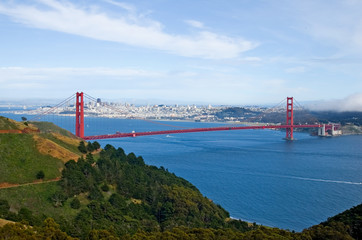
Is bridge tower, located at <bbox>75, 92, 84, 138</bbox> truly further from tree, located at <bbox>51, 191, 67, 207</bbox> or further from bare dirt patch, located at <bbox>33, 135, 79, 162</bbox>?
tree, located at <bbox>51, 191, 67, 207</bbox>

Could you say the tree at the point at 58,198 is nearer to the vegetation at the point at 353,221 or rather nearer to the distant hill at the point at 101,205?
the distant hill at the point at 101,205

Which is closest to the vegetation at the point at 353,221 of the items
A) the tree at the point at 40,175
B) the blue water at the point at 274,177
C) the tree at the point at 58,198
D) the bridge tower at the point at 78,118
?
the blue water at the point at 274,177

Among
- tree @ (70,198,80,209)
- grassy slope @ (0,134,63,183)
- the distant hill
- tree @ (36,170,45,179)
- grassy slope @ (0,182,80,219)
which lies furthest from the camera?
tree @ (36,170,45,179)

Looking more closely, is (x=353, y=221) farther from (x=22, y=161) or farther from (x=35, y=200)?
(x=22, y=161)

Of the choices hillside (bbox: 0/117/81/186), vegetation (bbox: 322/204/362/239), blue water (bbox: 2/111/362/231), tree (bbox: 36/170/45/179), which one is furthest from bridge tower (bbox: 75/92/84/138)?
vegetation (bbox: 322/204/362/239)

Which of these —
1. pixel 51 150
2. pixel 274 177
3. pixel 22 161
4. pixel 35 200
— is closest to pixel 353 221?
pixel 35 200
